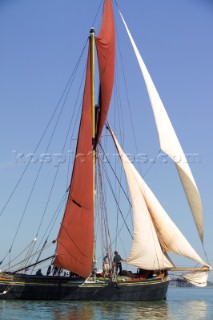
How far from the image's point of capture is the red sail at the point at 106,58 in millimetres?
31938

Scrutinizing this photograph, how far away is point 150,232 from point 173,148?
4.72 m

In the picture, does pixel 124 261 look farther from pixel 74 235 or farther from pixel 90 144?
pixel 90 144

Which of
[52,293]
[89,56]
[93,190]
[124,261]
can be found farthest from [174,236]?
[89,56]

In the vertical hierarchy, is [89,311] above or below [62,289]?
below

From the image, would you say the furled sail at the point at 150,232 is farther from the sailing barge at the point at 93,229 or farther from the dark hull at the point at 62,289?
the dark hull at the point at 62,289

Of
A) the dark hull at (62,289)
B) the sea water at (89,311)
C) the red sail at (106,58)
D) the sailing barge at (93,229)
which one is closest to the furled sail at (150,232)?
the sailing barge at (93,229)

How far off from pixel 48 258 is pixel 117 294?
166 inches

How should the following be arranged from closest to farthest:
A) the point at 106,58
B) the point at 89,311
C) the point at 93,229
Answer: the point at 89,311 < the point at 93,229 < the point at 106,58

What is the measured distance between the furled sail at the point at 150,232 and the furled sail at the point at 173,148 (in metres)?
2.06

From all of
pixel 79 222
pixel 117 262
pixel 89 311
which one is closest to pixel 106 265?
pixel 117 262

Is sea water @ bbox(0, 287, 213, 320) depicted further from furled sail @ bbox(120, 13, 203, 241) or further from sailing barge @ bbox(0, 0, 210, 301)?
furled sail @ bbox(120, 13, 203, 241)

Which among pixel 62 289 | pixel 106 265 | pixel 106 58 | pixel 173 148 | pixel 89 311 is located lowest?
pixel 89 311

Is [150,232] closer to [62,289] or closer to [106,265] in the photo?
[106,265]

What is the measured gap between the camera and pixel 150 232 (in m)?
30.9
